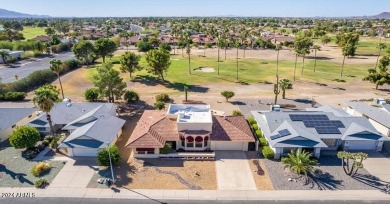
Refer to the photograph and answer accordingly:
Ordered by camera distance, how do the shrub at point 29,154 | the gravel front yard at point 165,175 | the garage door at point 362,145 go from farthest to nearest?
the garage door at point 362,145 → the shrub at point 29,154 → the gravel front yard at point 165,175

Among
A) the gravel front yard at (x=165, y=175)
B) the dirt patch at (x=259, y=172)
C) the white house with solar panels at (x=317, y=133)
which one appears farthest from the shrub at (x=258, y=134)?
the gravel front yard at (x=165, y=175)

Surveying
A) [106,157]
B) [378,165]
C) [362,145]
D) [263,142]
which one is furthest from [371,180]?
[106,157]

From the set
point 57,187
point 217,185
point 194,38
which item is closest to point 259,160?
point 217,185

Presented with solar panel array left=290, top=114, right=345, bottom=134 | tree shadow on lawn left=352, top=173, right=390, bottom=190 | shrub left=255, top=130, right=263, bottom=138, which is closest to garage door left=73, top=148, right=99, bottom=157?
shrub left=255, top=130, right=263, bottom=138

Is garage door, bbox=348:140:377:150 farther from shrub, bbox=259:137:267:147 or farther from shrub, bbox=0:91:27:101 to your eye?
shrub, bbox=0:91:27:101

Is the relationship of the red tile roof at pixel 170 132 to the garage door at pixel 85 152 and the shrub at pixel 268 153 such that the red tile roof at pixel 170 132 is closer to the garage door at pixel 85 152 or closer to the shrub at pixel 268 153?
the shrub at pixel 268 153

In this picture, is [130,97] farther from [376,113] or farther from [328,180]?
[376,113]
